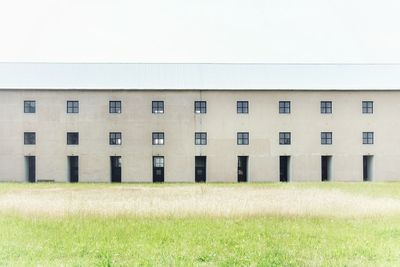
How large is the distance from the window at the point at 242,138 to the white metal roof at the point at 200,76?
4.20 m

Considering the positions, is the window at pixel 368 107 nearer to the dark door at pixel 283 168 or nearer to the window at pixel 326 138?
the window at pixel 326 138

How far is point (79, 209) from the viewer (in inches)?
680

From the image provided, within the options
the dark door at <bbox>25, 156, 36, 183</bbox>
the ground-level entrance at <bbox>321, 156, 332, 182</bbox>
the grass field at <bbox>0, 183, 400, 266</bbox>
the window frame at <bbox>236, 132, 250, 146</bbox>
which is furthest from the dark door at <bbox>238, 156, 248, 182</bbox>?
the grass field at <bbox>0, 183, 400, 266</bbox>

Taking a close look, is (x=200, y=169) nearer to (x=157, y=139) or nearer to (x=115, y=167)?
(x=157, y=139)

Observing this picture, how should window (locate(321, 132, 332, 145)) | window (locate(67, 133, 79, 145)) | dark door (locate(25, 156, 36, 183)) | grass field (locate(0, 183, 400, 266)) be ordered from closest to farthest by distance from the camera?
grass field (locate(0, 183, 400, 266)) → window (locate(67, 133, 79, 145)) → window (locate(321, 132, 332, 145)) → dark door (locate(25, 156, 36, 183))

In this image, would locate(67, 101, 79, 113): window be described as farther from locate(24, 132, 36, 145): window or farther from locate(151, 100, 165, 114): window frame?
locate(151, 100, 165, 114): window frame

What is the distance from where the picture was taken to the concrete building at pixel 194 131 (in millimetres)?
39656

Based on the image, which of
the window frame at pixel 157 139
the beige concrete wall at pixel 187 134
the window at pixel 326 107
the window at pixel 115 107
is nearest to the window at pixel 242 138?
the beige concrete wall at pixel 187 134

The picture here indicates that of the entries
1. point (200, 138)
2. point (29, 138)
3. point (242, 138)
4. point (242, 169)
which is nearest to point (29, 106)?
point (29, 138)

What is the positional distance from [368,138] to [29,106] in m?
30.2

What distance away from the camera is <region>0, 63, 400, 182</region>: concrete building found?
3966 cm

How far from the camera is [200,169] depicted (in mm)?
40656

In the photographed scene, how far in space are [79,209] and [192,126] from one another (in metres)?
23.4

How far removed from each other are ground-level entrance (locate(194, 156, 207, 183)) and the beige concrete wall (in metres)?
1.02
